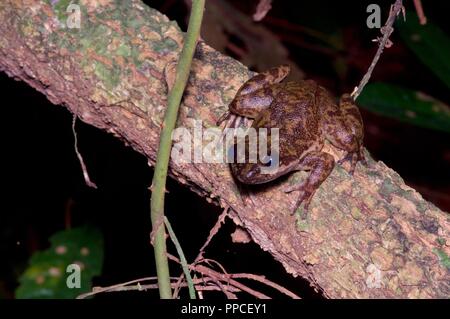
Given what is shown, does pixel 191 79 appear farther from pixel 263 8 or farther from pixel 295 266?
pixel 295 266

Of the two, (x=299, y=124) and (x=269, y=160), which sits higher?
(x=299, y=124)

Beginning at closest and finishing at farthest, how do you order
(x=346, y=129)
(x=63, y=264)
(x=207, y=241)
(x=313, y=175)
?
(x=207, y=241) < (x=313, y=175) < (x=346, y=129) < (x=63, y=264)

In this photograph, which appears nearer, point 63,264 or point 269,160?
point 269,160

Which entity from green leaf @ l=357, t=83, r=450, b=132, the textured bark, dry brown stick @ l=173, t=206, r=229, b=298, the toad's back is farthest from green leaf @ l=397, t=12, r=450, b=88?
dry brown stick @ l=173, t=206, r=229, b=298

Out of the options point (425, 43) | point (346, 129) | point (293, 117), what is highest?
point (425, 43)

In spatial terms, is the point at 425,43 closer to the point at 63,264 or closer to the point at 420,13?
the point at 420,13

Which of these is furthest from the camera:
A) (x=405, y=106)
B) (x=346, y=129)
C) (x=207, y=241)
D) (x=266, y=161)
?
(x=405, y=106)

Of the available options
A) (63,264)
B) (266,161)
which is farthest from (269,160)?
(63,264)

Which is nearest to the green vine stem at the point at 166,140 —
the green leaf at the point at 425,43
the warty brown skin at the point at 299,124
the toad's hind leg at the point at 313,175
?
the warty brown skin at the point at 299,124
